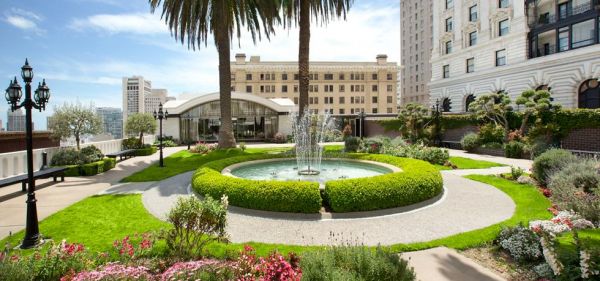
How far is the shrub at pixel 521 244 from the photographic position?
246 inches

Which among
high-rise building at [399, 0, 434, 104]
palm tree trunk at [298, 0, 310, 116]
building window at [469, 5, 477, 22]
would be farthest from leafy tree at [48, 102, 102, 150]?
high-rise building at [399, 0, 434, 104]

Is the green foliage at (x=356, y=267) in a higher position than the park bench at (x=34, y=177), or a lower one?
lower

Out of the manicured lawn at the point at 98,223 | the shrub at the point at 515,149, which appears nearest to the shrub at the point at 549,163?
the shrub at the point at 515,149

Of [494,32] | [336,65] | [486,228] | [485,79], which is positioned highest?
A: [336,65]

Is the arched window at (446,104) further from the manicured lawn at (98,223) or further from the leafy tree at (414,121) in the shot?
the manicured lawn at (98,223)

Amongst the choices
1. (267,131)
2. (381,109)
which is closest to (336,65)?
(381,109)

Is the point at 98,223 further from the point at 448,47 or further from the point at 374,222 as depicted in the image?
the point at 448,47

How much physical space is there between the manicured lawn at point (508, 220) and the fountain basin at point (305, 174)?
433cm

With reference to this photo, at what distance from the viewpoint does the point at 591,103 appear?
31.8 meters

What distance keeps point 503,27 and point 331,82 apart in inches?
1845

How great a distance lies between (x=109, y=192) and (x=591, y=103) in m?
41.3

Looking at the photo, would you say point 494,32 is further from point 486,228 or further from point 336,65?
point 336,65

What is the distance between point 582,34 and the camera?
32781mm

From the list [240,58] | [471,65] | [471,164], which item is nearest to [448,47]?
[471,65]
